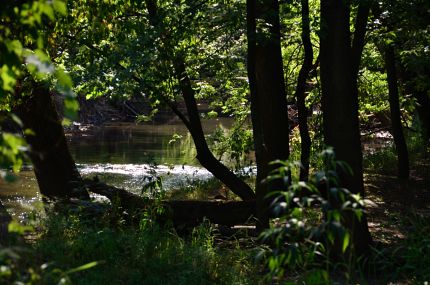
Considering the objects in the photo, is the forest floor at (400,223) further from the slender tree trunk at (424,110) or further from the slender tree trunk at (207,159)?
the slender tree trunk at (207,159)

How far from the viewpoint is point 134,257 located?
634 cm

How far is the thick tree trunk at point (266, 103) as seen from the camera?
8.33 meters

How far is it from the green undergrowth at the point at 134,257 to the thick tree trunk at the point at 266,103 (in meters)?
1.71

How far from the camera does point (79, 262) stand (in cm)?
608

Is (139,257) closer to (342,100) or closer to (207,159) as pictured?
(342,100)

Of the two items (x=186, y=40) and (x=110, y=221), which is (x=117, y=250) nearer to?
(x=110, y=221)

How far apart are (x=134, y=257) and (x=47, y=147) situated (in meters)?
5.27

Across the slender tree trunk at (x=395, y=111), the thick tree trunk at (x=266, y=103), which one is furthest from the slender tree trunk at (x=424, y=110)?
the thick tree trunk at (x=266, y=103)

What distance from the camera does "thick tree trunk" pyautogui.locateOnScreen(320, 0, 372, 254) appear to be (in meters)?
6.86

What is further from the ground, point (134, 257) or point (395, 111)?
point (395, 111)

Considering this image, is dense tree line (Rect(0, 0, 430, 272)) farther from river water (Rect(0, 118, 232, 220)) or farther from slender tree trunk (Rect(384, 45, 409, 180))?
river water (Rect(0, 118, 232, 220))

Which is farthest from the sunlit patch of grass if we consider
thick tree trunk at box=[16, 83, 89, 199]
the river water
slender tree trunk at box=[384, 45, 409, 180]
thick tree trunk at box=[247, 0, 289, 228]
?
slender tree trunk at box=[384, 45, 409, 180]

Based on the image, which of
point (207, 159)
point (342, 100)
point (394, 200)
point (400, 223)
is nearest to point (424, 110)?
point (394, 200)

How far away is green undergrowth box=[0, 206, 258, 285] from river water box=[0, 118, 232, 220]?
165 inches
